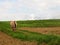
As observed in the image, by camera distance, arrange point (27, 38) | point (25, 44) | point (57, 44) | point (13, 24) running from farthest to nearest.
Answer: point (13, 24)
point (27, 38)
point (25, 44)
point (57, 44)

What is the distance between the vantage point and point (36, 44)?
53.6 feet

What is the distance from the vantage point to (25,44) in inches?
683

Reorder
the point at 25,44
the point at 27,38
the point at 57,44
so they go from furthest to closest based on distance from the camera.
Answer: the point at 27,38 → the point at 25,44 → the point at 57,44

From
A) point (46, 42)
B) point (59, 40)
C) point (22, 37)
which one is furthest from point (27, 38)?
A: point (59, 40)

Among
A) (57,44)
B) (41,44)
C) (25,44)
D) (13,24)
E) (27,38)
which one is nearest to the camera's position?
(57,44)

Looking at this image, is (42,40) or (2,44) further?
(2,44)

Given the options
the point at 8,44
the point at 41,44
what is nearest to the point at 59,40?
the point at 41,44

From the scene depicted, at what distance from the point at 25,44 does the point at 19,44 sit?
0.60 metres

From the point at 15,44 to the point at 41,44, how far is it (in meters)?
2.78

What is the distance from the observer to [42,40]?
1669cm

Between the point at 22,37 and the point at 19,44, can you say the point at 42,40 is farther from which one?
the point at 22,37

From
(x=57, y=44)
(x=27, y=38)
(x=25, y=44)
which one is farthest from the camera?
(x=27, y=38)

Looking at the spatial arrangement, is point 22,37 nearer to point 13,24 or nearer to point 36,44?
point 36,44

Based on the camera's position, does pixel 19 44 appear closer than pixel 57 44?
No
